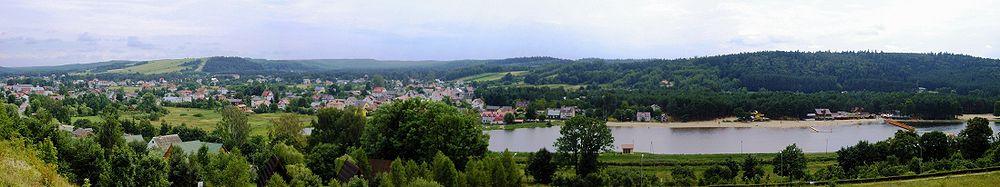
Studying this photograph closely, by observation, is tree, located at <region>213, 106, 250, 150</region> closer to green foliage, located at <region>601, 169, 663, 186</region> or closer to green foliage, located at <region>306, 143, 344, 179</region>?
green foliage, located at <region>306, 143, 344, 179</region>

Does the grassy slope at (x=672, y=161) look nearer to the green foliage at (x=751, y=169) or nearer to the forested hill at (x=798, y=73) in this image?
the green foliage at (x=751, y=169)

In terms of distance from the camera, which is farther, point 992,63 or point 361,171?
point 992,63

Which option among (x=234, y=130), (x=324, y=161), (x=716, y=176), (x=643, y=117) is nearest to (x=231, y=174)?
(x=324, y=161)

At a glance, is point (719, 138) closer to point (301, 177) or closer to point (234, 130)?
point (234, 130)

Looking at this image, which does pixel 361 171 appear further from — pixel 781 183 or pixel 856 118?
pixel 856 118

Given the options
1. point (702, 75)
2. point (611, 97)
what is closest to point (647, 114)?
point (611, 97)

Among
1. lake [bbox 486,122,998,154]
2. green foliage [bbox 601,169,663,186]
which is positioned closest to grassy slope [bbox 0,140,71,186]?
green foliage [bbox 601,169,663,186]

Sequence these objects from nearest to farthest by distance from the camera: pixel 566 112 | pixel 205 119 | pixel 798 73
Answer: pixel 205 119 → pixel 566 112 → pixel 798 73
